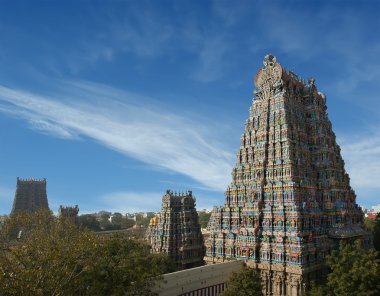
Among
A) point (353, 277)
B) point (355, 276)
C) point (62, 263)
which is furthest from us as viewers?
point (353, 277)

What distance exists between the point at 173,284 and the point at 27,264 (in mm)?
18869

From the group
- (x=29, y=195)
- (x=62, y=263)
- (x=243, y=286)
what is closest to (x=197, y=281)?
(x=243, y=286)

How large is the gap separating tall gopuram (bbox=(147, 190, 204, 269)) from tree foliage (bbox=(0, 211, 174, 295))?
3444 centimetres

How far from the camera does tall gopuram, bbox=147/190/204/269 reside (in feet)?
205

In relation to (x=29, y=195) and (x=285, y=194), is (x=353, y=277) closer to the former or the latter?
(x=285, y=194)

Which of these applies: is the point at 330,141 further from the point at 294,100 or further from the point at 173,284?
the point at 173,284

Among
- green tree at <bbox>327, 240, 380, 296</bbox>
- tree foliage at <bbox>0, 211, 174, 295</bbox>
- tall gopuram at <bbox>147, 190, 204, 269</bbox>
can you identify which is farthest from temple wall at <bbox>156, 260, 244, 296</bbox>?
tall gopuram at <bbox>147, 190, 204, 269</bbox>

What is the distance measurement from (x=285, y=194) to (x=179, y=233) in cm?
2572

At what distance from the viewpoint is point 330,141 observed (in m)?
55.5

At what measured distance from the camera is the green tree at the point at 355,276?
32594 mm

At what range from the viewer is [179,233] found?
6438 centimetres

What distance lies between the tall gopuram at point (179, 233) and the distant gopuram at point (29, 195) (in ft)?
179

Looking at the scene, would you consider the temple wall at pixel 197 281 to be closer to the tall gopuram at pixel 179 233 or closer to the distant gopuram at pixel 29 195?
the tall gopuram at pixel 179 233

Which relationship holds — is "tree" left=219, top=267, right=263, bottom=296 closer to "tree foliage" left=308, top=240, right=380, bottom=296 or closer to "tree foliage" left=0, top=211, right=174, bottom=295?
"tree foliage" left=308, top=240, right=380, bottom=296
